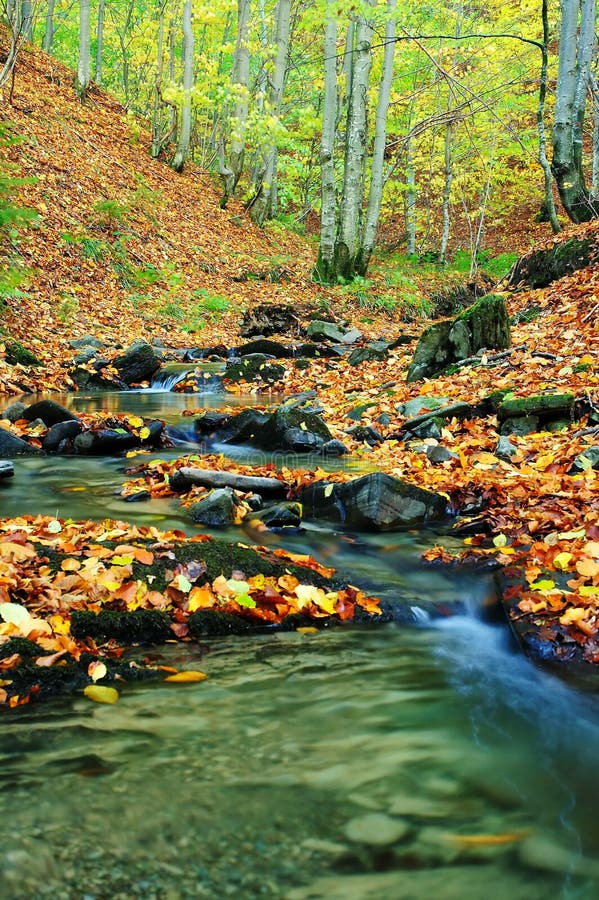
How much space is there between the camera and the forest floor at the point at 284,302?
4086mm

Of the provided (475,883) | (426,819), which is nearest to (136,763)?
(426,819)

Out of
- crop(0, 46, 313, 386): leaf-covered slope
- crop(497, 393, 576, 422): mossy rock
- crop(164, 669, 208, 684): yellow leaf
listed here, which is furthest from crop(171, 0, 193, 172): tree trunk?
crop(164, 669, 208, 684): yellow leaf

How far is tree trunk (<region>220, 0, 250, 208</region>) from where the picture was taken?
56.4 ft

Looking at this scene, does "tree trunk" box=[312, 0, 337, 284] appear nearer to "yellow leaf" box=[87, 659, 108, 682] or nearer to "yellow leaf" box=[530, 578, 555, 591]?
"yellow leaf" box=[530, 578, 555, 591]

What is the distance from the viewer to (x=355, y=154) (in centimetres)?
1596

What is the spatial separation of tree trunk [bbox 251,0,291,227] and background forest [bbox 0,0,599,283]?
0.21ft

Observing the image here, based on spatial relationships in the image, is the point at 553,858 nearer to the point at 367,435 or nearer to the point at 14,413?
the point at 367,435

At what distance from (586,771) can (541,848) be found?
1.69 ft

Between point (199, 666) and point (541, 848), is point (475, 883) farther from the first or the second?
point (199, 666)

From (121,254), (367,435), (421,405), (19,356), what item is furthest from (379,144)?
(367,435)

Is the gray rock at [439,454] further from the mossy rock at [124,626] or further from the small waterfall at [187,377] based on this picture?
the small waterfall at [187,377]

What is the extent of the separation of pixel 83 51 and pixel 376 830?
23.3 metres

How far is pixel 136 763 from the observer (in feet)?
6.65

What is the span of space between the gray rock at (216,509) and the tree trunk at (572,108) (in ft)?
31.3
